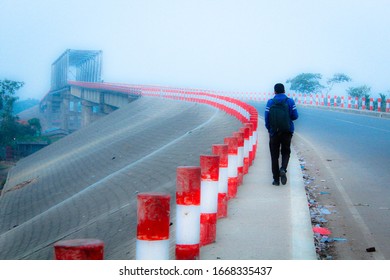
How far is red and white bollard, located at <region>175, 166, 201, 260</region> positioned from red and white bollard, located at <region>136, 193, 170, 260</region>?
3.31 ft

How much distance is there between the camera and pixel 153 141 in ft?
91.4

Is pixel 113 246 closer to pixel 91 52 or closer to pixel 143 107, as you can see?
pixel 143 107

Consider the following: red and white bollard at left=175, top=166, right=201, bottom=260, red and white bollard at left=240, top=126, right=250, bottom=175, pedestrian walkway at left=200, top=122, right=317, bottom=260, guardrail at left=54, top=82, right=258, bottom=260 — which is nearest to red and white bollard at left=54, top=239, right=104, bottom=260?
guardrail at left=54, top=82, right=258, bottom=260

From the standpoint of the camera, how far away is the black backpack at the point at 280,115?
997cm

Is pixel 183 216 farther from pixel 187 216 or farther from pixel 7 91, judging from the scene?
pixel 7 91

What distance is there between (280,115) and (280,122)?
4.3 inches

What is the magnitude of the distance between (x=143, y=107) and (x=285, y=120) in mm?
38157

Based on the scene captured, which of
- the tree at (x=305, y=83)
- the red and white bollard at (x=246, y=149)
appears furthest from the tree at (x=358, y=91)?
the red and white bollard at (x=246, y=149)

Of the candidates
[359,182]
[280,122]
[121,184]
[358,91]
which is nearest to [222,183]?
[280,122]

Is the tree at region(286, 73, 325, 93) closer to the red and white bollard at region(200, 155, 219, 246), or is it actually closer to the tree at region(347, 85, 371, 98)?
the tree at region(347, 85, 371, 98)

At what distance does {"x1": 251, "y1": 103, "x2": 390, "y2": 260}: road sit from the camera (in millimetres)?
7617

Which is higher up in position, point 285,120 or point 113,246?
point 285,120
